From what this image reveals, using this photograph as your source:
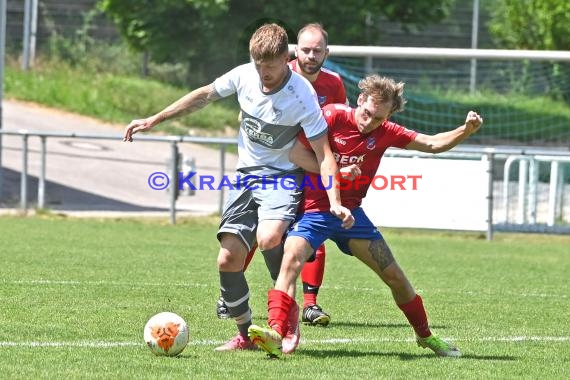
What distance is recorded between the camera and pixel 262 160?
7.37 m

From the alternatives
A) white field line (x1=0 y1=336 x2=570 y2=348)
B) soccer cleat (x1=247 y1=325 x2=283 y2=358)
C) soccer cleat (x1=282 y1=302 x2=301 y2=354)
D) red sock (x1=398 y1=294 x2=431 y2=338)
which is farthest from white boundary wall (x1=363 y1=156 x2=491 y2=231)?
soccer cleat (x1=247 y1=325 x2=283 y2=358)

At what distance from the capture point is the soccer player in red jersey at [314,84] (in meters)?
8.68

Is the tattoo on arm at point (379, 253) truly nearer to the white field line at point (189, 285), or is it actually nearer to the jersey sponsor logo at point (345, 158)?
the jersey sponsor logo at point (345, 158)

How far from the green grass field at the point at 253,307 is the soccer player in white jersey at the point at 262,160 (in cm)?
51

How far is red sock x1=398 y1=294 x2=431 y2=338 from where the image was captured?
291 inches

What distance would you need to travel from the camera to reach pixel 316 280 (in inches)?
355

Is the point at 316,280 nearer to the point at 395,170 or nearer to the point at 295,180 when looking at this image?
the point at 295,180

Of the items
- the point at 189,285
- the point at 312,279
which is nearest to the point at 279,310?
the point at 312,279

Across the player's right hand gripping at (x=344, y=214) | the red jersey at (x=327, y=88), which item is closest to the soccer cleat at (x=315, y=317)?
the red jersey at (x=327, y=88)

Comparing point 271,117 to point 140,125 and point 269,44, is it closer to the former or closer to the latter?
point 269,44

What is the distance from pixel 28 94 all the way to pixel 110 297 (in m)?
24.3

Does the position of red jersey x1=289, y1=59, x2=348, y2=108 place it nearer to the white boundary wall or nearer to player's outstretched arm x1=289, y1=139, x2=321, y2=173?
player's outstretched arm x1=289, y1=139, x2=321, y2=173

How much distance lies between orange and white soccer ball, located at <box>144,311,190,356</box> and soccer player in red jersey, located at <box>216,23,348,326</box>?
1.64 metres

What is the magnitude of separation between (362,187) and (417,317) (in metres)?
0.83
